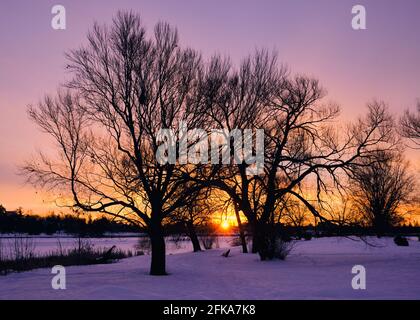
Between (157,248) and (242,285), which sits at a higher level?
(157,248)

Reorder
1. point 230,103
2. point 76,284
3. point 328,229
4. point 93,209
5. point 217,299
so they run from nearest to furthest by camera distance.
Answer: point 217,299 < point 76,284 < point 93,209 < point 328,229 < point 230,103

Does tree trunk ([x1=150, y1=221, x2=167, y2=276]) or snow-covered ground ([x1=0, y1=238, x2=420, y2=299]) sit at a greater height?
tree trunk ([x1=150, y1=221, x2=167, y2=276])

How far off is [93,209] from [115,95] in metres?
5.00

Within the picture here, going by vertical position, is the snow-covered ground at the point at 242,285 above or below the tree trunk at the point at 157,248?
below

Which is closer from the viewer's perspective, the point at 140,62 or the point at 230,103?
the point at 140,62

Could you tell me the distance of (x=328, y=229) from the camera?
22641mm

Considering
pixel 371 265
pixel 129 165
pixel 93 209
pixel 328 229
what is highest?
pixel 129 165

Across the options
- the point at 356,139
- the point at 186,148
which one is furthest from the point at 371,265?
the point at 186,148

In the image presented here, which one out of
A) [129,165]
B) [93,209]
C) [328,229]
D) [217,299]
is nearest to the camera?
[217,299]

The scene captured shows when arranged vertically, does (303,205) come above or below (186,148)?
below

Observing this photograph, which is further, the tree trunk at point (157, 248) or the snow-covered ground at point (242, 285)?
the tree trunk at point (157, 248)

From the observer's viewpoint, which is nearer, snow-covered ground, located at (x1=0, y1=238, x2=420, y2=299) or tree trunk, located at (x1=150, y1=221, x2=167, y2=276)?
snow-covered ground, located at (x1=0, y1=238, x2=420, y2=299)

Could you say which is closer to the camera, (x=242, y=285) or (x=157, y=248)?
(x=242, y=285)
